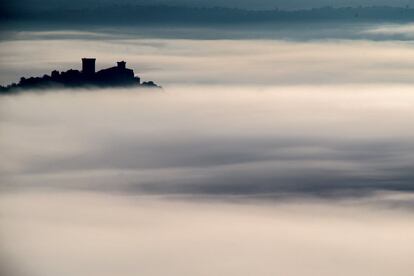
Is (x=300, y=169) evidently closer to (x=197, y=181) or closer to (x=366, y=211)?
(x=197, y=181)

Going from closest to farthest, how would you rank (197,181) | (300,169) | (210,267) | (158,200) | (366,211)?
(210,267) → (366,211) → (158,200) → (197,181) → (300,169)

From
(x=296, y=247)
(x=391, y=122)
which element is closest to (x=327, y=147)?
(x=391, y=122)

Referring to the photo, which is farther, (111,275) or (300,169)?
(300,169)

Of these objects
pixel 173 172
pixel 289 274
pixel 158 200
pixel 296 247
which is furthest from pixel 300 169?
pixel 289 274

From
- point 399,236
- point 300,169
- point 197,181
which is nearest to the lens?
point 399,236

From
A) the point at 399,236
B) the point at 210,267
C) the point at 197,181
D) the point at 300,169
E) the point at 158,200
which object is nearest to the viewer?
the point at 210,267

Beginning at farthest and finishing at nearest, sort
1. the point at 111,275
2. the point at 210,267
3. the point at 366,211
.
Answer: the point at 366,211, the point at 210,267, the point at 111,275

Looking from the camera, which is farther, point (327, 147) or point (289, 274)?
point (327, 147)

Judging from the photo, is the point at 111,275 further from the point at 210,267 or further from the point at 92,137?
the point at 92,137
